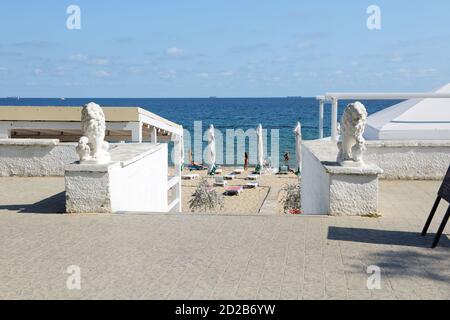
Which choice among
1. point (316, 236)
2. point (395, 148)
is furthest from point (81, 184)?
point (395, 148)

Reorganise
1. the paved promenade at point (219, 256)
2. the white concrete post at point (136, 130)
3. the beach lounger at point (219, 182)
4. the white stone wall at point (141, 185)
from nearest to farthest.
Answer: the paved promenade at point (219, 256) < the white stone wall at point (141, 185) < the white concrete post at point (136, 130) < the beach lounger at point (219, 182)

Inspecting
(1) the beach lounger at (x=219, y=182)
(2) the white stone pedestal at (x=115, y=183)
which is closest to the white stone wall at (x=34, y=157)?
(2) the white stone pedestal at (x=115, y=183)

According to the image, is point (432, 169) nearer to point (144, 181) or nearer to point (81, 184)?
point (144, 181)

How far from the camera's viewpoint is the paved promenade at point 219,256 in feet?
14.5

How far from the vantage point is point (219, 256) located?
5375 mm

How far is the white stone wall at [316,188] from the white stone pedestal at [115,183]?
2.78 meters

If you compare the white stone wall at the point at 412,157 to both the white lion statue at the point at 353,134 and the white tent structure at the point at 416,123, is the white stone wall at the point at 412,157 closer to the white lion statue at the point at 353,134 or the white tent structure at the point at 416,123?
the white tent structure at the point at 416,123

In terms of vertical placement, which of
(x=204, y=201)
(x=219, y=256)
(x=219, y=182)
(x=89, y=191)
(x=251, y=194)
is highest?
(x=89, y=191)

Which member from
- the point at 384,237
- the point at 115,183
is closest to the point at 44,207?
the point at 115,183

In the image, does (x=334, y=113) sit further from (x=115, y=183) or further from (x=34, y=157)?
(x=34, y=157)

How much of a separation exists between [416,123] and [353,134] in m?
4.34
